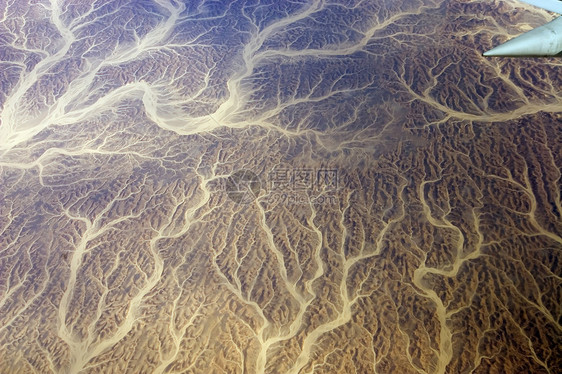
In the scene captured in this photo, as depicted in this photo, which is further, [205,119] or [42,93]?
[42,93]

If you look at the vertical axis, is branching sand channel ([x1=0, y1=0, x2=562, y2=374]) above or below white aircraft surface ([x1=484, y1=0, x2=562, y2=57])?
below

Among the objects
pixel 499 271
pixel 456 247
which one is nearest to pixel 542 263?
pixel 499 271

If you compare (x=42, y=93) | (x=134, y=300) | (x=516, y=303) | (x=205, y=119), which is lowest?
(x=516, y=303)

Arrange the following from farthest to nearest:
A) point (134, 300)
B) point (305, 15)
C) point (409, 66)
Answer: point (305, 15) < point (409, 66) < point (134, 300)

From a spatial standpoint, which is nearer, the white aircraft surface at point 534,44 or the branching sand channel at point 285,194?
the white aircraft surface at point 534,44

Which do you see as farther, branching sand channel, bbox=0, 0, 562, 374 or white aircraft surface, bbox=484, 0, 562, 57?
branching sand channel, bbox=0, 0, 562, 374

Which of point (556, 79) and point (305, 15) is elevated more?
point (305, 15)

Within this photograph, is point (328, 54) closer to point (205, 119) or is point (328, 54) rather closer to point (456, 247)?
point (205, 119)

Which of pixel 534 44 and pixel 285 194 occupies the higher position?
pixel 534 44

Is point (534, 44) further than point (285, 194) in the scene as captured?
No

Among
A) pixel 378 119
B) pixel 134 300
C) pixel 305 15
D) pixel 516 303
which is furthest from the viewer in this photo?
pixel 305 15

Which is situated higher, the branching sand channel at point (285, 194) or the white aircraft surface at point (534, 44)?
the white aircraft surface at point (534, 44)
